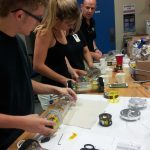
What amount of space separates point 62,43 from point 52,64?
19 cm

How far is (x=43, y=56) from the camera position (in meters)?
2.00

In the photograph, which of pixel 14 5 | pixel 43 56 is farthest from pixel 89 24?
pixel 14 5

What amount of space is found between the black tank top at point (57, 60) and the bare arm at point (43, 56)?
0.08m

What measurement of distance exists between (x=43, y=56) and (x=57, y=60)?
0.18 meters

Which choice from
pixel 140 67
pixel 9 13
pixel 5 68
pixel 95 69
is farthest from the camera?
pixel 95 69

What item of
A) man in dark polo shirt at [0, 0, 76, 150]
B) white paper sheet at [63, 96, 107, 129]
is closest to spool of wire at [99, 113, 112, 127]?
white paper sheet at [63, 96, 107, 129]

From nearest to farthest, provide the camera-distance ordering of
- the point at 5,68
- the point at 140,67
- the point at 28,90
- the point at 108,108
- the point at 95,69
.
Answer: the point at 5,68 → the point at 28,90 → the point at 108,108 → the point at 140,67 → the point at 95,69

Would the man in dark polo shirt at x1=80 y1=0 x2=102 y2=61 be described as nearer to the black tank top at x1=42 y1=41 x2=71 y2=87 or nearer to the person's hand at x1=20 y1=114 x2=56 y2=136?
the black tank top at x1=42 y1=41 x2=71 y2=87

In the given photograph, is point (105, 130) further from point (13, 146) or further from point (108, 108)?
point (13, 146)

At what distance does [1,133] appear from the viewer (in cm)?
Result: 136

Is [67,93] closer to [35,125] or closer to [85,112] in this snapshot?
[85,112]

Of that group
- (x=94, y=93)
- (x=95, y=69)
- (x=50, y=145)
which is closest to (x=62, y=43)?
(x=95, y=69)

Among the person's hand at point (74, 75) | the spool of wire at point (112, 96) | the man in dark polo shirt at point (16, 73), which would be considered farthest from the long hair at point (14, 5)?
the person's hand at point (74, 75)

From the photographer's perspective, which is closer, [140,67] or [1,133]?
[1,133]
